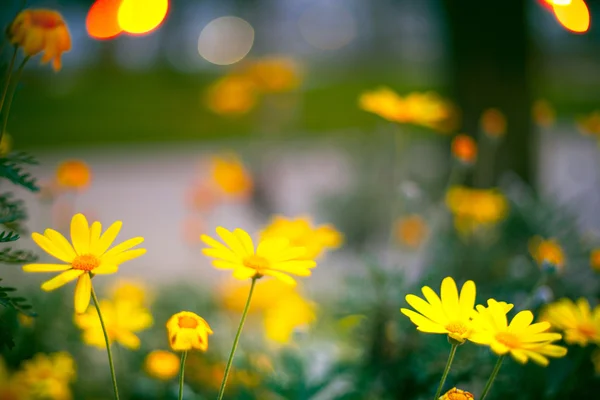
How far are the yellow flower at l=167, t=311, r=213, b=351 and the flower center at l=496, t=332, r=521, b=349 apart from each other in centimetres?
42

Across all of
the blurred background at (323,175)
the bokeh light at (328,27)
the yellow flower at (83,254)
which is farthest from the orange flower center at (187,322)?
the bokeh light at (328,27)

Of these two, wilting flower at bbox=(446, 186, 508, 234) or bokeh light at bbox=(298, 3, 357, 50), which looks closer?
wilting flower at bbox=(446, 186, 508, 234)

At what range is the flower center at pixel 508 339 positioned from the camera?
77cm

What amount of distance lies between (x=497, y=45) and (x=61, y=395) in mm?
2372

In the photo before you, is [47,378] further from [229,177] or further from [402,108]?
[229,177]

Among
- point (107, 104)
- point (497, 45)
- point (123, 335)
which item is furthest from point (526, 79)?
point (107, 104)

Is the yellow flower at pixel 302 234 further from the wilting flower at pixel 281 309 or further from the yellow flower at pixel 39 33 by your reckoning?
the yellow flower at pixel 39 33

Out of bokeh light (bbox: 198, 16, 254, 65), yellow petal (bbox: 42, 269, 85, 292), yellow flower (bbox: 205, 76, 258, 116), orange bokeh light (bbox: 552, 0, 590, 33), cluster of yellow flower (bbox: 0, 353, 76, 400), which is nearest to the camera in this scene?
yellow petal (bbox: 42, 269, 85, 292)

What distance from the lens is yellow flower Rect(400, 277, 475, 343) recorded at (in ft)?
2.58

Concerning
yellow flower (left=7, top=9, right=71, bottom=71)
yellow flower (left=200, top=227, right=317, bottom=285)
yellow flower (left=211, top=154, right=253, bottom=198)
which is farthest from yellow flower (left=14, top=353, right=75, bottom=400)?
yellow flower (left=211, top=154, right=253, bottom=198)

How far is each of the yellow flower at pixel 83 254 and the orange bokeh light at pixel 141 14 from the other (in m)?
0.64

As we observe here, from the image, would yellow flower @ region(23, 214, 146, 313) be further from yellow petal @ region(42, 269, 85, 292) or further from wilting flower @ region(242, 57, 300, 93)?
wilting flower @ region(242, 57, 300, 93)

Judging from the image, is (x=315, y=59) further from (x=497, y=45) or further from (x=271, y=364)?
(x=271, y=364)

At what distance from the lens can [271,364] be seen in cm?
148
